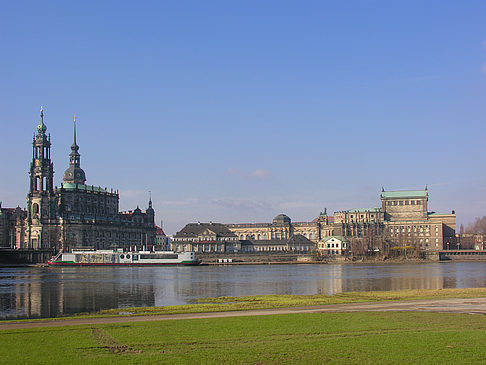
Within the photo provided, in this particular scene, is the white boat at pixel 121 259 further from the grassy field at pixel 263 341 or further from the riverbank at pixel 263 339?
the grassy field at pixel 263 341

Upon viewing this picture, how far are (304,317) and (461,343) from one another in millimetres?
10010

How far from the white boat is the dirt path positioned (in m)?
131

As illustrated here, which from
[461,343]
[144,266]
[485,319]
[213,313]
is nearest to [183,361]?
[461,343]

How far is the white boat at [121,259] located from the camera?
16762cm

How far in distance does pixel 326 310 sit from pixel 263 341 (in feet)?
38.6

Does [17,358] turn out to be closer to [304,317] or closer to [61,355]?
[61,355]

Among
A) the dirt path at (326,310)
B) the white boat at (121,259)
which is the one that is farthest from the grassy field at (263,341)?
the white boat at (121,259)

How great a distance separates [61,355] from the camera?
23531mm

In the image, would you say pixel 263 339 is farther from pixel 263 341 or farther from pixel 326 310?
pixel 326 310

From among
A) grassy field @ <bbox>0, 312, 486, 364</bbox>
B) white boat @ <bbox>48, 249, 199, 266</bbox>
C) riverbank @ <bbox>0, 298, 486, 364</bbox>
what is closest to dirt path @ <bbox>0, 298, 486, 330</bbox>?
riverbank @ <bbox>0, 298, 486, 364</bbox>

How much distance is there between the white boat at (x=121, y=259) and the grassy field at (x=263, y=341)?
138753mm

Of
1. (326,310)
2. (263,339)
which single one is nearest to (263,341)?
(263,339)

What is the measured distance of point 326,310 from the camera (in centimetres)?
3716

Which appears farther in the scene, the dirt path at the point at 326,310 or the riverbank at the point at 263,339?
the dirt path at the point at 326,310
